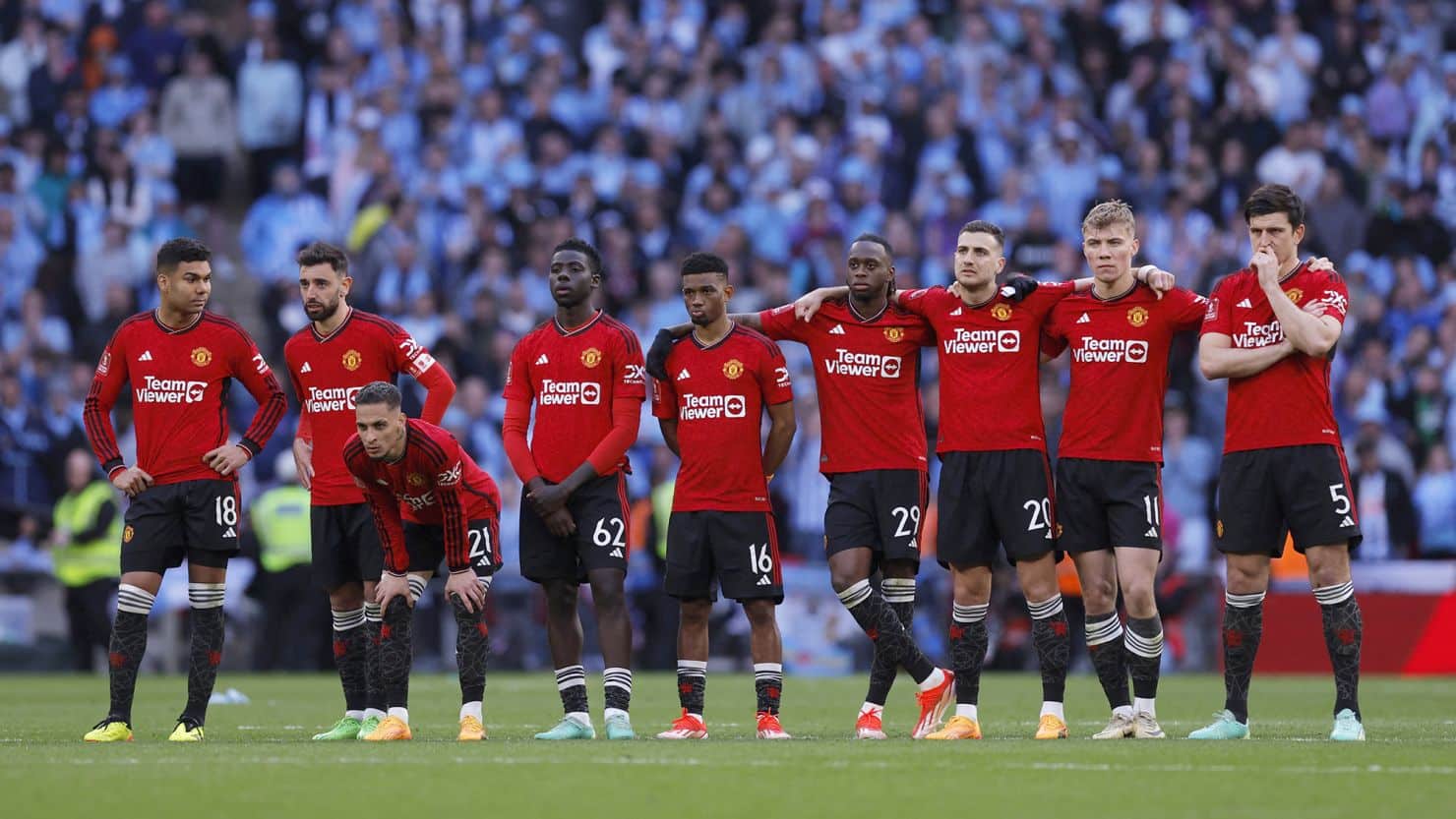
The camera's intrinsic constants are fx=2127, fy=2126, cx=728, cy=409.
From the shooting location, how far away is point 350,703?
40.7 ft

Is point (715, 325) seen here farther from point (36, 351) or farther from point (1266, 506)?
point (36, 351)

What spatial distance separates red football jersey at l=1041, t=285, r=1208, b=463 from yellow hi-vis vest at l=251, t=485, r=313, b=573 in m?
11.5

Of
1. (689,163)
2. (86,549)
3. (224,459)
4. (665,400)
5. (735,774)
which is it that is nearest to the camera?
(735,774)

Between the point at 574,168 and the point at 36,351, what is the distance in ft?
22.2

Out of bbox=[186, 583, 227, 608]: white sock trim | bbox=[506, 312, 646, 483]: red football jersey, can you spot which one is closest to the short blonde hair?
bbox=[506, 312, 646, 483]: red football jersey

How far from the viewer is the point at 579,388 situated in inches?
477

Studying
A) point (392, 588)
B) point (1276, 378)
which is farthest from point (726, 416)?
point (1276, 378)

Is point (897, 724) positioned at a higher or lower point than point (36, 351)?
lower

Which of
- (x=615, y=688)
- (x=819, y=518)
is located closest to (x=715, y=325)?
(x=615, y=688)

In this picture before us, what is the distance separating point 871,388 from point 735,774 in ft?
11.2

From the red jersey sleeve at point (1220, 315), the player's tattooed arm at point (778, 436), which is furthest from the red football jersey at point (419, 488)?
the red jersey sleeve at point (1220, 315)

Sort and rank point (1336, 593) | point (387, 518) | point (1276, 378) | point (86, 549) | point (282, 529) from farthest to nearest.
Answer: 1. point (282, 529)
2. point (86, 549)
3. point (387, 518)
4. point (1276, 378)
5. point (1336, 593)

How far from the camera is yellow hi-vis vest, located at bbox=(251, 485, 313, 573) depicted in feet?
70.6

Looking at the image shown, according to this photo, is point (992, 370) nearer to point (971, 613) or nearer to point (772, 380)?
Answer: point (772, 380)
